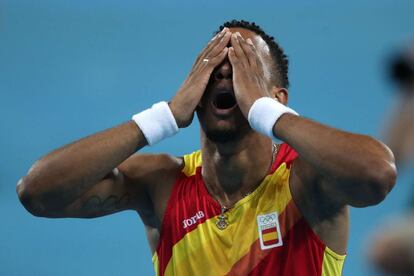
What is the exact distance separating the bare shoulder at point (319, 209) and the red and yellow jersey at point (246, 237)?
3cm

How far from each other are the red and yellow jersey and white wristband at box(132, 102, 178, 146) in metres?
0.38

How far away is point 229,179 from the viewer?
3416mm

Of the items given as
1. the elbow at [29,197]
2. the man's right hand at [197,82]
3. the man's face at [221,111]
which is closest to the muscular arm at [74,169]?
the elbow at [29,197]

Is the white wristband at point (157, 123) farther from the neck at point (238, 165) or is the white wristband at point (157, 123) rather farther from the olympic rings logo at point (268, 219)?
the olympic rings logo at point (268, 219)

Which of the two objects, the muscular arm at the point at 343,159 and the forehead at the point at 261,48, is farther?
the forehead at the point at 261,48

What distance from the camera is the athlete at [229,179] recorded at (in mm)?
2916

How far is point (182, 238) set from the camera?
3.31 metres

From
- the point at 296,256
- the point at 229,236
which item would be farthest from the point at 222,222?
the point at 296,256

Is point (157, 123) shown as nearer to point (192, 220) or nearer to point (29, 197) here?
point (192, 220)

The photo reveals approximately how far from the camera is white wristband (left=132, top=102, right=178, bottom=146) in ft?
10.3

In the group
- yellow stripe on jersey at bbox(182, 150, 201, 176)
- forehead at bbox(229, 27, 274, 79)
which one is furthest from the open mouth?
yellow stripe on jersey at bbox(182, 150, 201, 176)

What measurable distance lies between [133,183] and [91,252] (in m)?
3.14

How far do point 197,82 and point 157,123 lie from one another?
0.88ft

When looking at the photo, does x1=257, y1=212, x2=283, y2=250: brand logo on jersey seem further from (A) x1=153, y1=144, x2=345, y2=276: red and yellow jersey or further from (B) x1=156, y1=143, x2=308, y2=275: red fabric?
(B) x1=156, y1=143, x2=308, y2=275: red fabric
